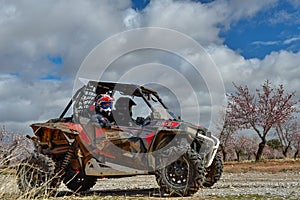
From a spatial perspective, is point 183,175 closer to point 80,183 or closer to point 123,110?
point 123,110

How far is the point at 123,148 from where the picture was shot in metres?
9.82

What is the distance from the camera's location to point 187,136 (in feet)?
31.3

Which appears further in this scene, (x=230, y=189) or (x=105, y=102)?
(x=230, y=189)

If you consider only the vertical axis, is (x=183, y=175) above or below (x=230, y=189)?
above

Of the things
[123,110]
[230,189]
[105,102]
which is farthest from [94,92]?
[230,189]

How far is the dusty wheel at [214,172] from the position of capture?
10.9 meters

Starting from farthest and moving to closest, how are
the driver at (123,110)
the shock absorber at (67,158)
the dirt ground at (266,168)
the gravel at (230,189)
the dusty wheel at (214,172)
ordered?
the dirt ground at (266,168) → the dusty wheel at (214,172) → the driver at (123,110) → the shock absorber at (67,158) → the gravel at (230,189)

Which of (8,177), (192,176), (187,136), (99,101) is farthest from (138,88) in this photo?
(8,177)

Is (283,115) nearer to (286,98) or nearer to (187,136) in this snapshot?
(286,98)

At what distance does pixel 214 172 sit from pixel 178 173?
1.89 m

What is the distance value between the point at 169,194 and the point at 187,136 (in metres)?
1.40

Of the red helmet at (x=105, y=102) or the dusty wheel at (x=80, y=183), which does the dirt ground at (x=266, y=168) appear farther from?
the red helmet at (x=105, y=102)

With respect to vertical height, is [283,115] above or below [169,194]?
above

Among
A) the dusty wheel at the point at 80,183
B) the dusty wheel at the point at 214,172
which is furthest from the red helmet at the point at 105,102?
the dusty wheel at the point at 214,172
